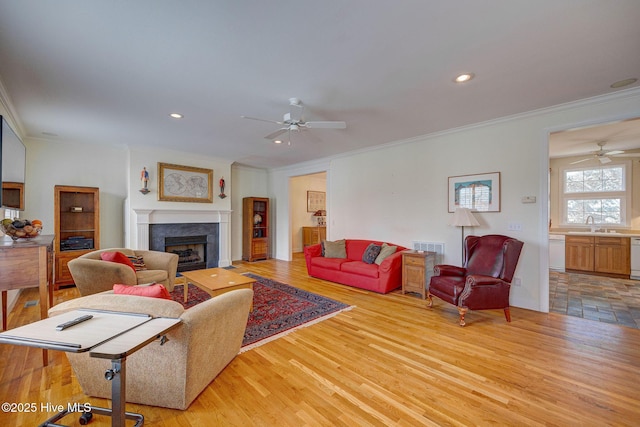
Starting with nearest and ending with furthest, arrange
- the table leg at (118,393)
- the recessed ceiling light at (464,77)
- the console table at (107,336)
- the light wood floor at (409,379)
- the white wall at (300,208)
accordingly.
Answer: the console table at (107,336) → the table leg at (118,393) → the light wood floor at (409,379) → the recessed ceiling light at (464,77) → the white wall at (300,208)

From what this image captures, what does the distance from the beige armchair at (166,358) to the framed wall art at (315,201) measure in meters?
6.96

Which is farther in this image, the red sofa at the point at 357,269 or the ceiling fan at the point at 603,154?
the ceiling fan at the point at 603,154

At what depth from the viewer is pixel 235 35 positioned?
2.06 meters

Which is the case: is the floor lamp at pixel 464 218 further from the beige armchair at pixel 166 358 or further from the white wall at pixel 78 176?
the white wall at pixel 78 176

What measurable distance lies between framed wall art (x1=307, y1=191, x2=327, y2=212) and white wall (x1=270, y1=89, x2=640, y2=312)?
7.87 feet

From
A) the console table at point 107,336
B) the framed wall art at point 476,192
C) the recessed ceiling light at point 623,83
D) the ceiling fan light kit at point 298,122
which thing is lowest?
the console table at point 107,336

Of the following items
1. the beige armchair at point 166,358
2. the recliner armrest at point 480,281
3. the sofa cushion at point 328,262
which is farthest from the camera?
the sofa cushion at point 328,262

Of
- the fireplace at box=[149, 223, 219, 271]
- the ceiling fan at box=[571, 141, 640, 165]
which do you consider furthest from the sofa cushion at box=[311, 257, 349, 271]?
the ceiling fan at box=[571, 141, 640, 165]

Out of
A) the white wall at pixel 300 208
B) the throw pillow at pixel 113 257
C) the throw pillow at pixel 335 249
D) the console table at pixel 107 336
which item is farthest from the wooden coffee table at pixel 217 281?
the white wall at pixel 300 208

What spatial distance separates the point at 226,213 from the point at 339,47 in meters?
5.26

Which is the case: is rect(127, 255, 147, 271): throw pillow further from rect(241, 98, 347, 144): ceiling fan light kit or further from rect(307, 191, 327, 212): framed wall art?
rect(307, 191, 327, 212): framed wall art

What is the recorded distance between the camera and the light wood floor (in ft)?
5.73

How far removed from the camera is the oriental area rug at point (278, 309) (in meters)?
2.93

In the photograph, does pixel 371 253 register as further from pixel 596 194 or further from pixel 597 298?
pixel 596 194
